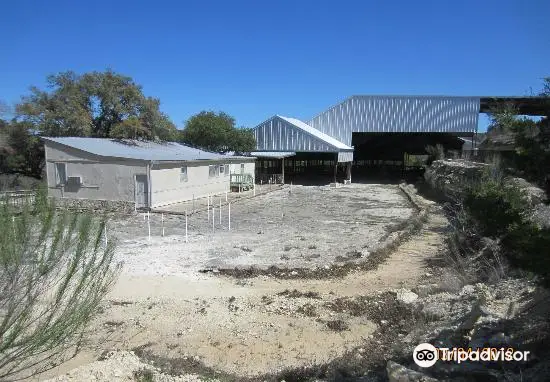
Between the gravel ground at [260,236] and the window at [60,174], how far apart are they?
569cm

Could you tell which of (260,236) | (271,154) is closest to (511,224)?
(260,236)

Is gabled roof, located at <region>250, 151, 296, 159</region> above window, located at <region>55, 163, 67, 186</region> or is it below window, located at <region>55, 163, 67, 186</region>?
above

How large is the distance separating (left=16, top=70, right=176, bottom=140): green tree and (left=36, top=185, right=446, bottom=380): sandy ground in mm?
14958

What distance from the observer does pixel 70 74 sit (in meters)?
30.6

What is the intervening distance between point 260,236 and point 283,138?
24246mm

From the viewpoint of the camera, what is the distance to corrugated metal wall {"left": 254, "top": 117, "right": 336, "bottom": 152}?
3791cm

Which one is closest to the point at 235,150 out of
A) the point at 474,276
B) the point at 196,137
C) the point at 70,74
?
the point at 196,137

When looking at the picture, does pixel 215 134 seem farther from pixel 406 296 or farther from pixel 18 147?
pixel 406 296

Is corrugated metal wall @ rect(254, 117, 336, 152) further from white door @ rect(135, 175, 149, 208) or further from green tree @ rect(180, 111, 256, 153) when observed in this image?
white door @ rect(135, 175, 149, 208)

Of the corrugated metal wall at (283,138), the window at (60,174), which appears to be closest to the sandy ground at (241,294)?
the window at (60,174)

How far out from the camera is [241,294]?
31.3 feet

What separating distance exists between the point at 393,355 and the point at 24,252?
488 cm

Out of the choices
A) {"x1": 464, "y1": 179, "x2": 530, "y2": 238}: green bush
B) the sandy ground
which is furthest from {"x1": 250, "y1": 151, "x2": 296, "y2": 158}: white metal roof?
{"x1": 464, "y1": 179, "x2": 530, "y2": 238}: green bush

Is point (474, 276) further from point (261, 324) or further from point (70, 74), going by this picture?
point (70, 74)
